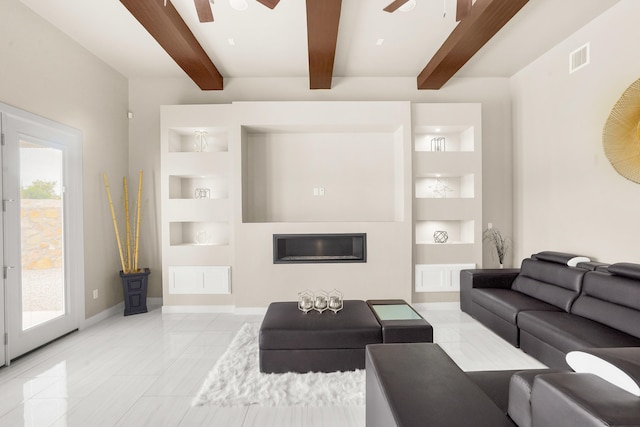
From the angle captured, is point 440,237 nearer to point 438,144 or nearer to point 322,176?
point 438,144

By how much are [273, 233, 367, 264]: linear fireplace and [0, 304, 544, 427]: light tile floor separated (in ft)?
3.01

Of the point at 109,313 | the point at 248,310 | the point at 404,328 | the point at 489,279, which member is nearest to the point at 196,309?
the point at 248,310

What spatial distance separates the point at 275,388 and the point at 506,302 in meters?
Result: 2.33

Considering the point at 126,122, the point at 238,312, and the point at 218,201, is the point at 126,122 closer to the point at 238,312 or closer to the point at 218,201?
the point at 218,201

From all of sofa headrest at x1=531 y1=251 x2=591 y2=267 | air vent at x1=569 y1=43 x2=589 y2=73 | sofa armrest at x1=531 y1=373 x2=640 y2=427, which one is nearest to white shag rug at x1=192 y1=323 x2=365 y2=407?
sofa armrest at x1=531 y1=373 x2=640 y2=427

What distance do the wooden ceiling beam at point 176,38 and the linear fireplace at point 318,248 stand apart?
222 cm

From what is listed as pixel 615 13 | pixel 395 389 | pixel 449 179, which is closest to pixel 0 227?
pixel 395 389

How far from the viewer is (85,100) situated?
3.89 meters

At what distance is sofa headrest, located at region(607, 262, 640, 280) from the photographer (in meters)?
2.51

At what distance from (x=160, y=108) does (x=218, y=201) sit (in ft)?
4.83

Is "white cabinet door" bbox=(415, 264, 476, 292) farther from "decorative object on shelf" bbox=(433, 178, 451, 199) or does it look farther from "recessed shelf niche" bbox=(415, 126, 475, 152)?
"recessed shelf niche" bbox=(415, 126, 475, 152)

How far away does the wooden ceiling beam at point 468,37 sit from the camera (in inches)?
112

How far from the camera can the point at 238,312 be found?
4.29 m

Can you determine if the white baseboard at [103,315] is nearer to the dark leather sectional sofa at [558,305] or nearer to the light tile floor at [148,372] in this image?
the light tile floor at [148,372]
